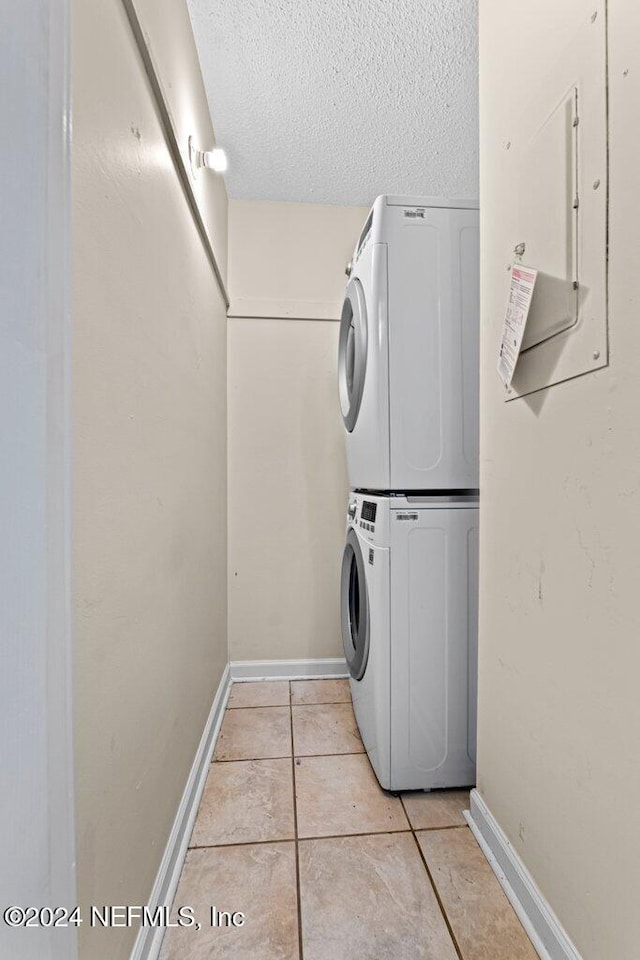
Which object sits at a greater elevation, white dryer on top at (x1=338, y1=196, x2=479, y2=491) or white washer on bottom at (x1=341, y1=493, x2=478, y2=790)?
white dryer on top at (x1=338, y1=196, x2=479, y2=491)

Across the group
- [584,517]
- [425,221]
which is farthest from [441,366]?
[584,517]

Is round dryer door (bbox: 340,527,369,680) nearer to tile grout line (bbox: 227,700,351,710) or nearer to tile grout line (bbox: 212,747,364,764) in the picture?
tile grout line (bbox: 212,747,364,764)

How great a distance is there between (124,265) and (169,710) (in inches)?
40.7

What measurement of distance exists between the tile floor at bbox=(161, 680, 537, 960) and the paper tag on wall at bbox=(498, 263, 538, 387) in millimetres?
1291

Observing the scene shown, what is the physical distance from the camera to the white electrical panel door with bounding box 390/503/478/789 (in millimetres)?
1352

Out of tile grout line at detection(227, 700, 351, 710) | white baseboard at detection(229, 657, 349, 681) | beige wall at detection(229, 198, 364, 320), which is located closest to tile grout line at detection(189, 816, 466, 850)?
tile grout line at detection(227, 700, 351, 710)

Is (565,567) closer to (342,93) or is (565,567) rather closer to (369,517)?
(369,517)

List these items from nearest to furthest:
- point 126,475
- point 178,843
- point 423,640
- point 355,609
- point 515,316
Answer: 1. point 126,475
2. point 515,316
3. point 178,843
4. point 423,640
5. point 355,609

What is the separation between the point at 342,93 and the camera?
1.58 metres

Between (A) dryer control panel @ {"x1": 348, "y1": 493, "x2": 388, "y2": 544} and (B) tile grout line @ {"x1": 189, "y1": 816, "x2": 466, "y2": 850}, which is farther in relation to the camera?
(A) dryer control panel @ {"x1": 348, "y1": 493, "x2": 388, "y2": 544}

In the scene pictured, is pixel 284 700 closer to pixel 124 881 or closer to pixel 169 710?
pixel 169 710

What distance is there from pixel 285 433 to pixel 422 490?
103 centimetres

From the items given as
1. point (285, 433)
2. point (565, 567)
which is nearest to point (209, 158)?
point (285, 433)

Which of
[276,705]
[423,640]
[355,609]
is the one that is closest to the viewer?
[423,640]
